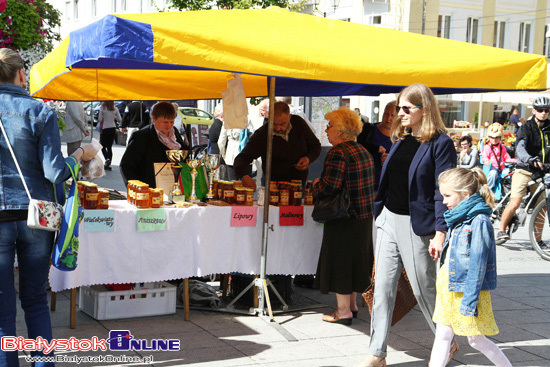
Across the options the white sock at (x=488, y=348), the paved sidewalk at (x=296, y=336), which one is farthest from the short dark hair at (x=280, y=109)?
the white sock at (x=488, y=348)

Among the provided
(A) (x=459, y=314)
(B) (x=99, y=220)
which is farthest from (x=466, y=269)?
(B) (x=99, y=220)

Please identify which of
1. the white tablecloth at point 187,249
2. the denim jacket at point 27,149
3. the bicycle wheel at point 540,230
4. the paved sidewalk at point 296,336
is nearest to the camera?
the denim jacket at point 27,149

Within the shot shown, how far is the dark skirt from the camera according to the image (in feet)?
19.7

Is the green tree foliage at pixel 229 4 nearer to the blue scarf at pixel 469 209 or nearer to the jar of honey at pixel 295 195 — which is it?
the jar of honey at pixel 295 195

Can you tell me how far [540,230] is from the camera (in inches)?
367

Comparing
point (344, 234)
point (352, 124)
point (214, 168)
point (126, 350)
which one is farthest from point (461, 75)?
point (126, 350)

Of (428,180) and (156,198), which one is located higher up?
(428,180)

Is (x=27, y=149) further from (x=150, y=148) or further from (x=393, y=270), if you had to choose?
(x=150, y=148)

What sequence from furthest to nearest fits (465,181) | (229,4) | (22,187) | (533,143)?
(229,4), (533,143), (465,181), (22,187)

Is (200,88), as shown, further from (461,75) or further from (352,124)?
(461,75)

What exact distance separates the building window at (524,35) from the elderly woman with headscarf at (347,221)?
34.0 meters

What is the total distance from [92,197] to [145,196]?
42 centimetres

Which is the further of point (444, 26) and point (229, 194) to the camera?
point (444, 26)

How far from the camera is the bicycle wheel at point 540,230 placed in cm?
917
